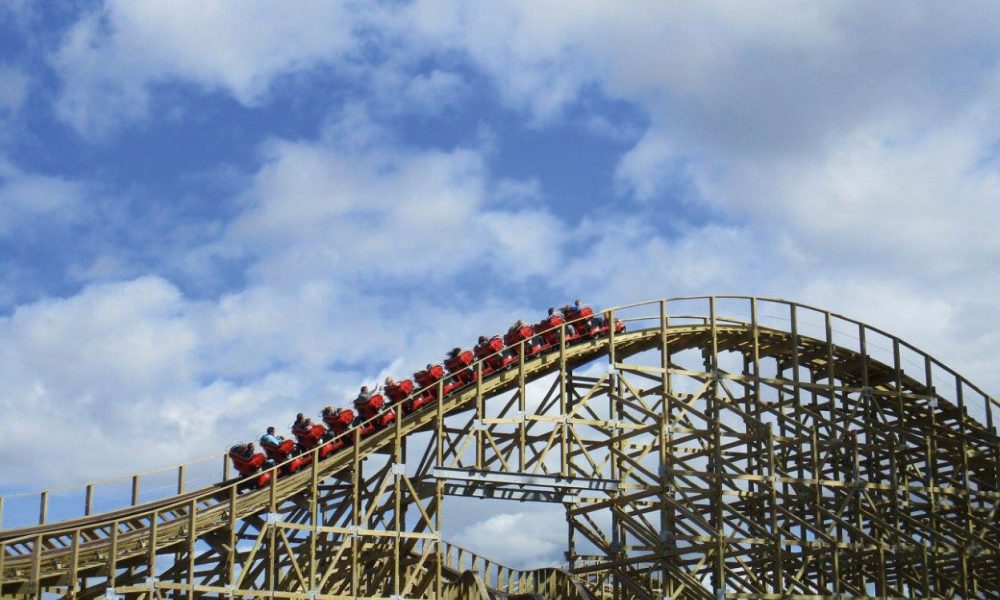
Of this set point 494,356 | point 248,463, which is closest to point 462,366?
point 494,356

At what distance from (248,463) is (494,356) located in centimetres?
625

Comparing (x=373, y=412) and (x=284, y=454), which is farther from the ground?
(x=373, y=412)

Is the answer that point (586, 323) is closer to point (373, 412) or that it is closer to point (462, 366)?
point (462, 366)

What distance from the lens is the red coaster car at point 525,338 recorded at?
97.3 ft

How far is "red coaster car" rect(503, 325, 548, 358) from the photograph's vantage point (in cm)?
2967

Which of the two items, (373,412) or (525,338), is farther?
(525,338)

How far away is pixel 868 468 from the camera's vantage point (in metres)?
34.1

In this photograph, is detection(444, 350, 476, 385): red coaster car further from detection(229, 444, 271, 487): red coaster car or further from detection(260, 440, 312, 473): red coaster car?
detection(229, 444, 271, 487): red coaster car

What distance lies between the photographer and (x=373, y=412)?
27828 mm

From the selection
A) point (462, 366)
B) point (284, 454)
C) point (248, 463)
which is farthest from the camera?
point (462, 366)

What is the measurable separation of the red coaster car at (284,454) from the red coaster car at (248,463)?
0.33 meters

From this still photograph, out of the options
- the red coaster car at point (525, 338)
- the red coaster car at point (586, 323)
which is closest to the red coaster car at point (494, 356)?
the red coaster car at point (525, 338)

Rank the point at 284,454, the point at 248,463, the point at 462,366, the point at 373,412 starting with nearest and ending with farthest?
1. the point at 248,463
2. the point at 284,454
3. the point at 373,412
4. the point at 462,366

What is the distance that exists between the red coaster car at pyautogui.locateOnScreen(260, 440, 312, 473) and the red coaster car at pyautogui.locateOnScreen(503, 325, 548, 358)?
18.3 feet
